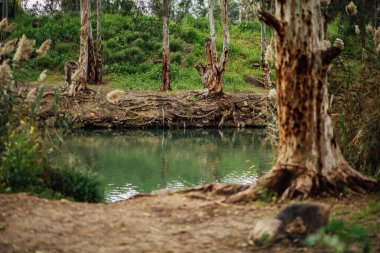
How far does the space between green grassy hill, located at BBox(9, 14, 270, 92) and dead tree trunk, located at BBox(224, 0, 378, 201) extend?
680 inches

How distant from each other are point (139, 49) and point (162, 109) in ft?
31.9

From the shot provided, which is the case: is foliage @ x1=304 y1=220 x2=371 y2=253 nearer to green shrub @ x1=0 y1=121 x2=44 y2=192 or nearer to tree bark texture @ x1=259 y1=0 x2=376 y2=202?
tree bark texture @ x1=259 y1=0 x2=376 y2=202

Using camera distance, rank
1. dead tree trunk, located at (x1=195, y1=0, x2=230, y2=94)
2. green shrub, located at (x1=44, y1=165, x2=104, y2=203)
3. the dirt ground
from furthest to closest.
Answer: dead tree trunk, located at (x1=195, y1=0, x2=230, y2=94) < green shrub, located at (x1=44, y1=165, x2=104, y2=203) < the dirt ground

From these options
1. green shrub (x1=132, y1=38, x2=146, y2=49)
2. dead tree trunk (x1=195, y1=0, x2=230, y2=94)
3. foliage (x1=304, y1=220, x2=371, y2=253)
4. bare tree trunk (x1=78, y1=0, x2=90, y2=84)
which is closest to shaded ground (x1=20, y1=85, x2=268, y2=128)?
dead tree trunk (x1=195, y1=0, x2=230, y2=94)

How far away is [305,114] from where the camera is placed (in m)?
6.57

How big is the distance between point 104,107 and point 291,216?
15258 mm

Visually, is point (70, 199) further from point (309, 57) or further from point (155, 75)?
point (155, 75)

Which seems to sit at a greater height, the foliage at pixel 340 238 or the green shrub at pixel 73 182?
the foliage at pixel 340 238

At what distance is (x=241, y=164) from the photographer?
13398 mm

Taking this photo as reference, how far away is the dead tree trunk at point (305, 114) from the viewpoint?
6551mm

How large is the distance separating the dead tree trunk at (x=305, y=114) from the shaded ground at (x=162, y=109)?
476 inches

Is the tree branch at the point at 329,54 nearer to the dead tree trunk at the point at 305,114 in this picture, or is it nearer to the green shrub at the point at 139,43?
the dead tree trunk at the point at 305,114

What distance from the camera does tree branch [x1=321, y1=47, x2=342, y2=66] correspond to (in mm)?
6457

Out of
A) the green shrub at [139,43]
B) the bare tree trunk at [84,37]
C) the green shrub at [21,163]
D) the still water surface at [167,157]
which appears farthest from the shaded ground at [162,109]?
the green shrub at [21,163]
